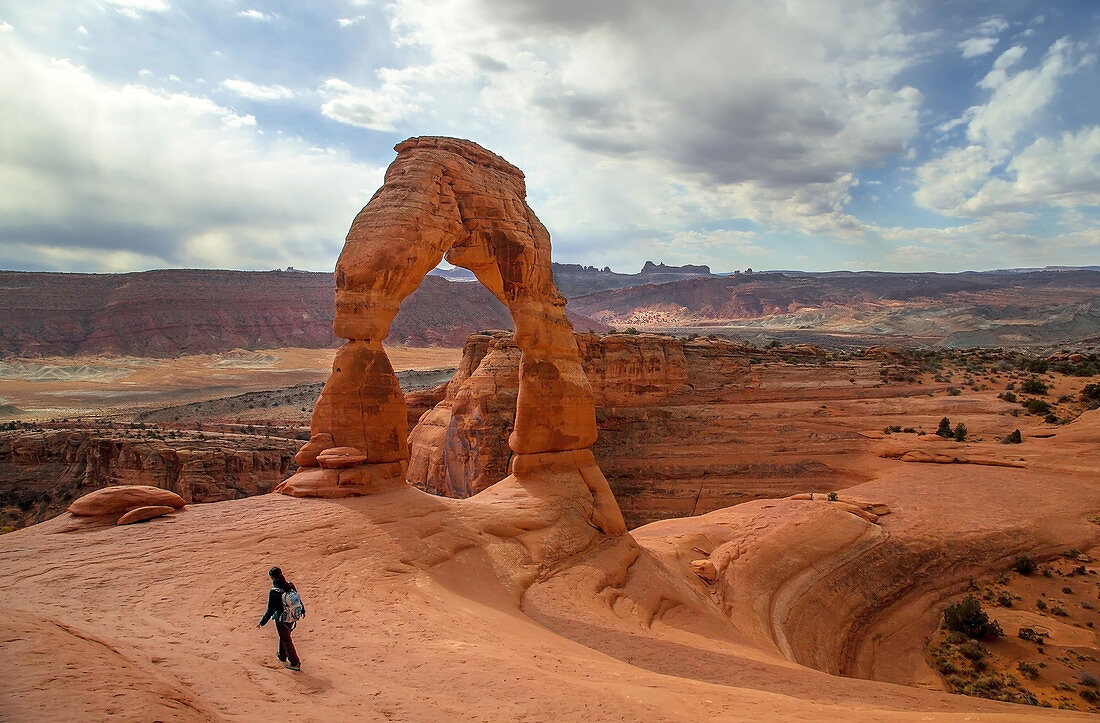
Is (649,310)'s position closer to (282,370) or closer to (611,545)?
(282,370)

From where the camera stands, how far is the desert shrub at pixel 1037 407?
27.1 meters

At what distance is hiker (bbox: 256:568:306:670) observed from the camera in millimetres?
5836

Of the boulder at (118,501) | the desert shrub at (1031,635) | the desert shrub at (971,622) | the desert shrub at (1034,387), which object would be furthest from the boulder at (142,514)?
the desert shrub at (1034,387)

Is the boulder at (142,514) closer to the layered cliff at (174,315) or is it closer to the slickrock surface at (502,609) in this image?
the slickrock surface at (502,609)

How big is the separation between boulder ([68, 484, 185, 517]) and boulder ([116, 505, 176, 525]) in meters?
0.19

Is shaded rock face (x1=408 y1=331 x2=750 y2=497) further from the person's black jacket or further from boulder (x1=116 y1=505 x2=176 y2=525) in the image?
the person's black jacket

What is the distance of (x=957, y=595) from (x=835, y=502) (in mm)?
4260

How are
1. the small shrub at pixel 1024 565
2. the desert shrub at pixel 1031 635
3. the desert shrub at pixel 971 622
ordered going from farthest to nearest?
1. the small shrub at pixel 1024 565
2. the desert shrub at pixel 971 622
3. the desert shrub at pixel 1031 635

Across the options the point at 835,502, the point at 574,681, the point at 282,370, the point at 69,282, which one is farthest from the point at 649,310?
the point at 574,681

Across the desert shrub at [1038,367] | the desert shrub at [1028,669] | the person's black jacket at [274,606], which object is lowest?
the desert shrub at [1028,669]

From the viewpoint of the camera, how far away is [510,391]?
89.2 ft

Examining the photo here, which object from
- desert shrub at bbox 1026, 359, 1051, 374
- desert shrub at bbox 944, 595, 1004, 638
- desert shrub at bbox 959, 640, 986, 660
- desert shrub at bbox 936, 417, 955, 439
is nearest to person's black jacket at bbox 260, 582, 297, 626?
desert shrub at bbox 959, 640, 986, 660

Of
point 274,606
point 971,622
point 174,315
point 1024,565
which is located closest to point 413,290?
point 274,606

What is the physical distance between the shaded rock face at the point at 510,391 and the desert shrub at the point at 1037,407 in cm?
1322
